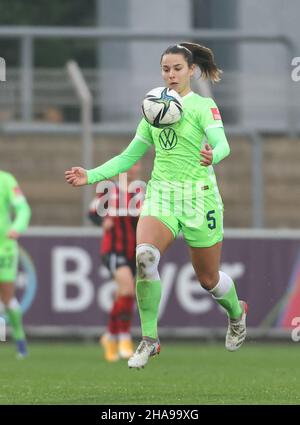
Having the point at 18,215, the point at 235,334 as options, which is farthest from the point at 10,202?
the point at 235,334

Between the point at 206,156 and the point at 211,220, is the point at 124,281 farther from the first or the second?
the point at 206,156

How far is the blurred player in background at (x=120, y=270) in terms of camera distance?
15391mm

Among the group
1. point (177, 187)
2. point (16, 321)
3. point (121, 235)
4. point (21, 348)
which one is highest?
point (177, 187)

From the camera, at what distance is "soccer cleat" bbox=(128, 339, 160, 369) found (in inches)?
376

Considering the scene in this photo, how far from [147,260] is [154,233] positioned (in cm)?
20

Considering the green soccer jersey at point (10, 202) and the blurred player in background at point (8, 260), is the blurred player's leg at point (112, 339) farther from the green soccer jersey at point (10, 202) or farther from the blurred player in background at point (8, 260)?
the green soccer jersey at point (10, 202)

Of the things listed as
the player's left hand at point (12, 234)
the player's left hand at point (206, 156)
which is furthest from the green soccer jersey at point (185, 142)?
the player's left hand at point (12, 234)

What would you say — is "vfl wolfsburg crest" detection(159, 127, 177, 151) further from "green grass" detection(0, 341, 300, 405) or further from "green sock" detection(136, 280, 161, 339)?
"green grass" detection(0, 341, 300, 405)

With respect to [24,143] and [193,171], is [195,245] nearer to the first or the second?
[193,171]

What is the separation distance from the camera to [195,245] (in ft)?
33.3

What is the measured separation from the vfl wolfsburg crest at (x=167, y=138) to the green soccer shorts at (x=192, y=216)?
39 centimetres

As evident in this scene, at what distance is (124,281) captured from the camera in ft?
50.4

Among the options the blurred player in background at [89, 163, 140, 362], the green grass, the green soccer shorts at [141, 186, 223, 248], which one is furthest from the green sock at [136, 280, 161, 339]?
the blurred player in background at [89, 163, 140, 362]

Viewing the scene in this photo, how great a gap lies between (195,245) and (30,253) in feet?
27.6
